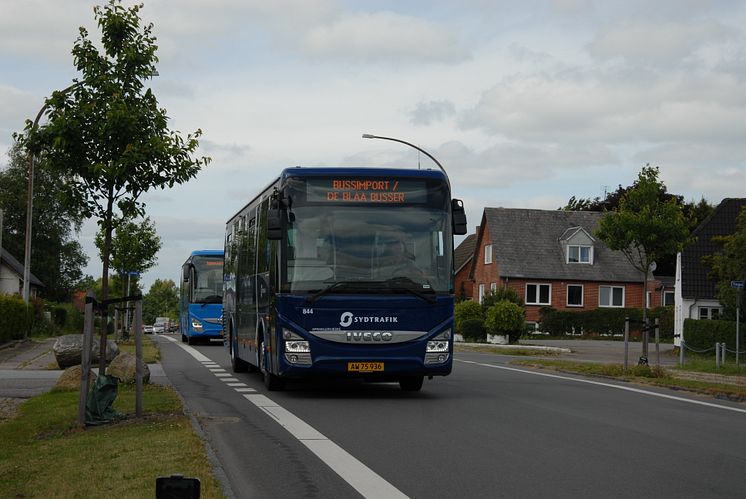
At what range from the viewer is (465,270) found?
83.1 metres

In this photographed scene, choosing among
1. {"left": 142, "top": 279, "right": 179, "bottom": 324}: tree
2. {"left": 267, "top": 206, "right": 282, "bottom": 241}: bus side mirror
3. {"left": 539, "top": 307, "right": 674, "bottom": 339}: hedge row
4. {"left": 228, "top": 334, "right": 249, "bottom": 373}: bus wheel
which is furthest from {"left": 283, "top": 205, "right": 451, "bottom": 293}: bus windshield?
{"left": 142, "top": 279, "right": 179, "bottom": 324}: tree

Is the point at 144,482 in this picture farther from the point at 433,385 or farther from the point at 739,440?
the point at 433,385

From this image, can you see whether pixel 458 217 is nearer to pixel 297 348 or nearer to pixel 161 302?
pixel 297 348

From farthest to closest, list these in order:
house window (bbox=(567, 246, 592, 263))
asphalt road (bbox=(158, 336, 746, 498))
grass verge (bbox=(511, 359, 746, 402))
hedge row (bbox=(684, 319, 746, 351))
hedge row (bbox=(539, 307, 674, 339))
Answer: house window (bbox=(567, 246, 592, 263))
hedge row (bbox=(539, 307, 674, 339))
hedge row (bbox=(684, 319, 746, 351))
grass verge (bbox=(511, 359, 746, 402))
asphalt road (bbox=(158, 336, 746, 498))

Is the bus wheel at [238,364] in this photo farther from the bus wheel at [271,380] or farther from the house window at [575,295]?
the house window at [575,295]

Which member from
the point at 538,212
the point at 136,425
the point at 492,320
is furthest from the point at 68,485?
the point at 538,212

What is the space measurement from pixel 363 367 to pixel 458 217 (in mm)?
2649

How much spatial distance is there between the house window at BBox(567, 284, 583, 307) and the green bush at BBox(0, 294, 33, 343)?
38930 mm

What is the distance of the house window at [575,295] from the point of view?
231 ft

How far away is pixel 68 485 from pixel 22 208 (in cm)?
7786

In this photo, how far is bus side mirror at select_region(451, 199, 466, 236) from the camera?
1576cm

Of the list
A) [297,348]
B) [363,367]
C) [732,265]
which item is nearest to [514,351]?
[732,265]

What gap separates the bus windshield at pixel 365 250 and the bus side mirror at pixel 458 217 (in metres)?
0.21

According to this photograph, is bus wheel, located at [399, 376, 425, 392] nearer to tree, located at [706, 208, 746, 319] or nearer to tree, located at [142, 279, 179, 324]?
tree, located at [706, 208, 746, 319]
